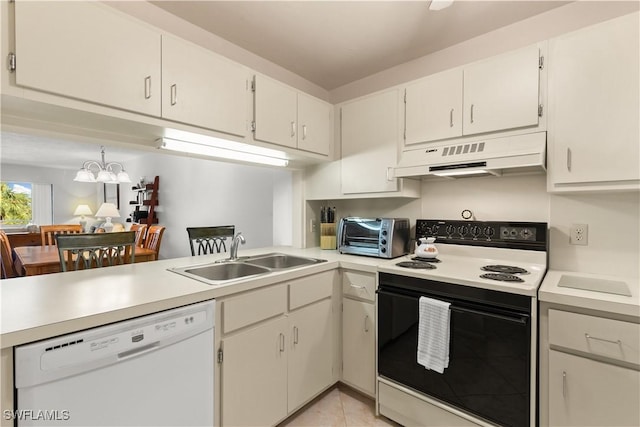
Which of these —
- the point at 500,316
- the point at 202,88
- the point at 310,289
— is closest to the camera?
the point at 500,316

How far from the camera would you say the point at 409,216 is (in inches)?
93.0

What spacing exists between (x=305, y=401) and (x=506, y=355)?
114 centimetres

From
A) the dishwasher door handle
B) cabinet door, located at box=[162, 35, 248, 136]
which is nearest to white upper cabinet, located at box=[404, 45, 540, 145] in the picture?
cabinet door, located at box=[162, 35, 248, 136]

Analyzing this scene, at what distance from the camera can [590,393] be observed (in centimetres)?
122

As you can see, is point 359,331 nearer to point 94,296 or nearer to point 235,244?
point 235,244

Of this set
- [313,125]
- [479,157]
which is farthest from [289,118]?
[479,157]

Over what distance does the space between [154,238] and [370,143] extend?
303 centimetres

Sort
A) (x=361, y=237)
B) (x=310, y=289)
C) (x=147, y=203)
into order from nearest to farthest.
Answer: (x=310, y=289)
(x=361, y=237)
(x=147, y=203)

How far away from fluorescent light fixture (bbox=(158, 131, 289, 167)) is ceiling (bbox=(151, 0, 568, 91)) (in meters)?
0.81

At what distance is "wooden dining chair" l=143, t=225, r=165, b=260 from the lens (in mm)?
3662

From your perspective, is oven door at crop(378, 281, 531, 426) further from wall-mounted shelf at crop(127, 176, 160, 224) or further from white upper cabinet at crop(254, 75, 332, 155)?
wall-mounted shelf at crop(127, 176, 160, 224)

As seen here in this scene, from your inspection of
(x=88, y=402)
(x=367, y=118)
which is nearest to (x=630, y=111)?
(x=367, y=118)

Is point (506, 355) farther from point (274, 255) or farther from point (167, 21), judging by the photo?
point (167, 21)

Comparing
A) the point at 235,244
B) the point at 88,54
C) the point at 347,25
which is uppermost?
the point at 347,25
